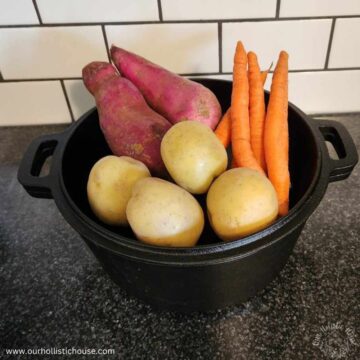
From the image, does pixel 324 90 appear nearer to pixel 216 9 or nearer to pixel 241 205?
pixel 216 9

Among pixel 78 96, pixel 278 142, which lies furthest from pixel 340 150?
pixel 78 96

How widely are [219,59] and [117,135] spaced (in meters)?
0.28

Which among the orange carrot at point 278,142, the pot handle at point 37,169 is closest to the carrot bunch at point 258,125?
the orange carrot at point 278,142

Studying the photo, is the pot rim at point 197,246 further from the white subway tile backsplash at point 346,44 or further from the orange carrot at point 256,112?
the white subway tile backsplash at point 346,44

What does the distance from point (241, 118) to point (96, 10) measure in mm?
323

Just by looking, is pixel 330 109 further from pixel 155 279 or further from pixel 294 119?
pixel 155 279

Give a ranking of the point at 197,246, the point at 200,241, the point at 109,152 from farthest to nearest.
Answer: the point at 109,152 < the point at 200,241 < the point at 197,246

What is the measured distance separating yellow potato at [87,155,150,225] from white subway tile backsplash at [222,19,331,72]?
13.6 inches

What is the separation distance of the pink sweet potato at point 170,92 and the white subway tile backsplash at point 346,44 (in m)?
0.27

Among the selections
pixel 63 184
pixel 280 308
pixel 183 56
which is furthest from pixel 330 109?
pixel 63 184

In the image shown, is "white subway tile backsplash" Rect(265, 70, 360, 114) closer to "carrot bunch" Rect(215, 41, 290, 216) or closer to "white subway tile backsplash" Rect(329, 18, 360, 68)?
"white subway tile backsplash" Rect(329, 18, 360, 68)

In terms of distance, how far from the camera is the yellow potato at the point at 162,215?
1.27 feet

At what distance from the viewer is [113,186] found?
0.44 m

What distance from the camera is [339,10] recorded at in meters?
0.63
